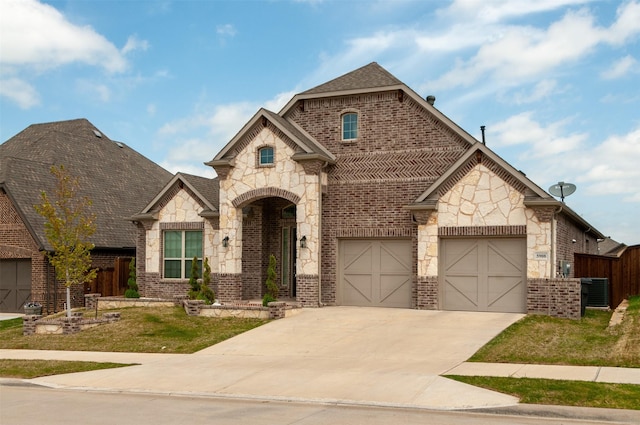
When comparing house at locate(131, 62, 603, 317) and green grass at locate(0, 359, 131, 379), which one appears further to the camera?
house at locate(131, 62, 603, 317)

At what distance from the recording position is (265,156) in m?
24.3

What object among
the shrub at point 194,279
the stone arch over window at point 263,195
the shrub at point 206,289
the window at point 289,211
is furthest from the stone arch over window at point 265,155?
the shrub at point 194,279

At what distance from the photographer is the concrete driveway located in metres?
11.9

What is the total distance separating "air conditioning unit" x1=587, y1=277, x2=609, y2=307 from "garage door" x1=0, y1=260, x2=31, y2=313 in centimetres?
2123

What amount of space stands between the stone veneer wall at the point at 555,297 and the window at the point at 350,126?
7887 millimetres

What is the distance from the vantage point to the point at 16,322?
81.1ft

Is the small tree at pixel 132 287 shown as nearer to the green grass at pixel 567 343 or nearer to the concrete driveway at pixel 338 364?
the concrete driveway at pixel 338 364

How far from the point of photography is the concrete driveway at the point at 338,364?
11.9 m

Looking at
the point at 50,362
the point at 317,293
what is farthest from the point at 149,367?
the point at 317,293

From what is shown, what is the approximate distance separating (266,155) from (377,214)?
4.34 metres

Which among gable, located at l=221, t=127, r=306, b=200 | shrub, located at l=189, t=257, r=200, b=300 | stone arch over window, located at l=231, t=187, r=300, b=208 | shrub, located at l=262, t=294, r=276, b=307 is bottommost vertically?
shrub, located at l=262, t=294, r=276, b=307

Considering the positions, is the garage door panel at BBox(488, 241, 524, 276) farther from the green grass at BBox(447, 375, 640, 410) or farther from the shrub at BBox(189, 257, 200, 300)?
the shrub at BBox(189, 257, 200, 300)

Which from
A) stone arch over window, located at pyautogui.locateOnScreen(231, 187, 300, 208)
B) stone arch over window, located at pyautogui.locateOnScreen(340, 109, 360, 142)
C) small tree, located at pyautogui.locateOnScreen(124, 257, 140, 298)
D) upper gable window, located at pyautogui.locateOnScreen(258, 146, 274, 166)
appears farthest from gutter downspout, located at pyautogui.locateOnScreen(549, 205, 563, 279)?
small tree, located at pyautogui.locateOnScreen(124, 257, 140, 298)

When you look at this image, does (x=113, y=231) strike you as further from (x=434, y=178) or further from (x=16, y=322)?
(x=434, y=178)
